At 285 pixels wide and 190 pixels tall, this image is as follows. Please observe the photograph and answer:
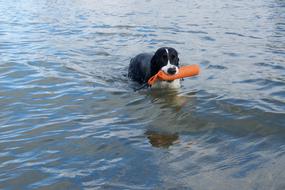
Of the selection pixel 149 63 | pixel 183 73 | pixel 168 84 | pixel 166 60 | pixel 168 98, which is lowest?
pixel 168 98

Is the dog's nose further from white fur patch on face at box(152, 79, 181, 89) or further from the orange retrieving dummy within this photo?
white fur patch on face at box(152, 79, 181, 89)

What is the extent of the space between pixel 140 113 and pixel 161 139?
1087 millimetres

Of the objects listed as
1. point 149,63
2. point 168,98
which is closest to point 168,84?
point 168,98

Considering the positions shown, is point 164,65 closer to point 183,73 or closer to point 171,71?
point 171,71

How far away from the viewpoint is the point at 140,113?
6137 mm

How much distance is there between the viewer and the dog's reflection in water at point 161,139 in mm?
4926

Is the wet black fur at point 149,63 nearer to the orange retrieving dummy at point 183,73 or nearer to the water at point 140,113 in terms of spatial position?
the orange retrieving dummy at point 183,73

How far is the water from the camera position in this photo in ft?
13.6

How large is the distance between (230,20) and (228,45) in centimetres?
440

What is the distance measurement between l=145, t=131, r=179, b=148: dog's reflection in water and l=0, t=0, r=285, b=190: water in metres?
0.01

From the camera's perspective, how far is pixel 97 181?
13.2ft

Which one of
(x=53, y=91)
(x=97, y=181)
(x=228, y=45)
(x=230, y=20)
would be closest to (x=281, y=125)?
(x=97, y=181)

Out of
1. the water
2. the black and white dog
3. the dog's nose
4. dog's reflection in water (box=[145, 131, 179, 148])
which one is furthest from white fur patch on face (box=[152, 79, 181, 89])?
dog's reflection in water (box=[145, 131, 179, 148])

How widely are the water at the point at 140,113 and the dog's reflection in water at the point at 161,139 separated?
0.01 metres
